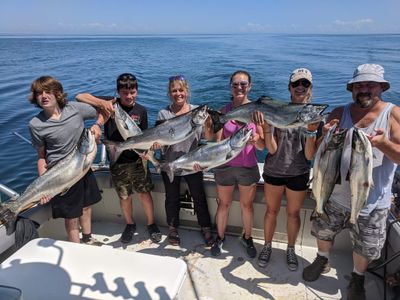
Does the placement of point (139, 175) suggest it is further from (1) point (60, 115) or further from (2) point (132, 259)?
(2) point (132, 259)

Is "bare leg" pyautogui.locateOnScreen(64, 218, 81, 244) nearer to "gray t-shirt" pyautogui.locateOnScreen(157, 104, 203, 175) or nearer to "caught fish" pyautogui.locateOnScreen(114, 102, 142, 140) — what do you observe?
"caught fish" pyautogui.locateOnScreen(114, 102, 142, 140)

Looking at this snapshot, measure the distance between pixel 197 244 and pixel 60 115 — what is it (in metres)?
2.08

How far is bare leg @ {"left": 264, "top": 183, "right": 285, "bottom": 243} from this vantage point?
3131 millimetres

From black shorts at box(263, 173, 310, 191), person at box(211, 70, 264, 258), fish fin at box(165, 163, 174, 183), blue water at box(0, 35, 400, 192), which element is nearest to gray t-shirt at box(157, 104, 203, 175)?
fish fin at box(165, 163, 174, 183)

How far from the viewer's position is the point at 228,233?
3.91 m

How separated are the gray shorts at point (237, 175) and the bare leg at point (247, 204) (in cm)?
6

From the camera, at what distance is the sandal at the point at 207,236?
3712mm

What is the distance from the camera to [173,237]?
3777 millimetres

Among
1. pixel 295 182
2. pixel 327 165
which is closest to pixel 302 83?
pixel 327 165

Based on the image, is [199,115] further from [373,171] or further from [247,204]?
[373,171]

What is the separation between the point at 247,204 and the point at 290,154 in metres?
0.75

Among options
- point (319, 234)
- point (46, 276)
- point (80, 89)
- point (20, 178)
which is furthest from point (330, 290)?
point (80, 89)

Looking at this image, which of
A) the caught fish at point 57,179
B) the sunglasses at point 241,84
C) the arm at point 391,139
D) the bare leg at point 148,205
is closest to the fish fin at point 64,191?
the caught fish at point 57,179

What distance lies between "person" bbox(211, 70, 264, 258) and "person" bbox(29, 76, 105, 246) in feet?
4.35
